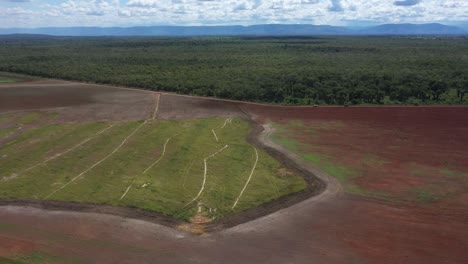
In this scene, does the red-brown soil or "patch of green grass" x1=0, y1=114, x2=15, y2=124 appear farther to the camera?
"patch of green grass" x1=0, y1=114, x2=15, y2=124

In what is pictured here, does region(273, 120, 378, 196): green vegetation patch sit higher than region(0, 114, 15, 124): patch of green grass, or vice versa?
region(0, 114, 15, 124): patch of green grass

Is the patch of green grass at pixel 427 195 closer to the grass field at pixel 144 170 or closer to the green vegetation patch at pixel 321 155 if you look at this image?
the green vegetation patch at pixel 321 155

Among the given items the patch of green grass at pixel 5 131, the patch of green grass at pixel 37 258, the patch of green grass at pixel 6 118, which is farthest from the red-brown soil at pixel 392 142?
the patch of green grass at pixel 6 118

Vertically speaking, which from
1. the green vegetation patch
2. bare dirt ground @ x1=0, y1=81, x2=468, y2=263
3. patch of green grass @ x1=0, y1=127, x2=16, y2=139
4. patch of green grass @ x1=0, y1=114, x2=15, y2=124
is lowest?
bare dirt ground @ x1=0, y1=81, x2=468, y2=263

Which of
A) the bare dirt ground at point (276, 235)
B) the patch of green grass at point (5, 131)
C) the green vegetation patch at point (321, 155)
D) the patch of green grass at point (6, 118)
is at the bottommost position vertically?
the bare dirt ground at point (276, 235)

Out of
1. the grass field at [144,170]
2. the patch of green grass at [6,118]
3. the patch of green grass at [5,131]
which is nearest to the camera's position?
the grass field at [144,170]

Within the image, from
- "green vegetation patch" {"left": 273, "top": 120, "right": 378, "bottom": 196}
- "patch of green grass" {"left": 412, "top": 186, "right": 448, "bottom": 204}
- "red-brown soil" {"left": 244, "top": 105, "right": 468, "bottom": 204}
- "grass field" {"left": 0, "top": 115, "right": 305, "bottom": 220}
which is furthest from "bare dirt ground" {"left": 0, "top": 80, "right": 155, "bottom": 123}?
"patch of green grass" {"left": 412, "top": 186, "right": 448, "bottom": 204}

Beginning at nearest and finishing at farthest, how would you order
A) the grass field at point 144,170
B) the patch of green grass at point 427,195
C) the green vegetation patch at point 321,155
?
1. the grass field at point 144,170
2. the patch of green grass at point 427,195
3. the green vegetation patch at point 321,155

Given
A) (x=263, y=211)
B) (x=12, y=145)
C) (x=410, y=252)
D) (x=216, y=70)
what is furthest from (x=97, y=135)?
(x=216, y=70)

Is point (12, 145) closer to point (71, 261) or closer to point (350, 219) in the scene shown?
point (71, 261)

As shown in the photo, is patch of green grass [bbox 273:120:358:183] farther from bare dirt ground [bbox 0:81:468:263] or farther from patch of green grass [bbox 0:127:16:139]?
patch of green grass [bbox 0:127:16:139]
